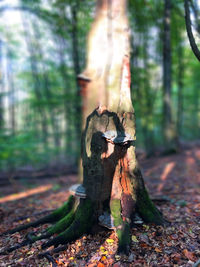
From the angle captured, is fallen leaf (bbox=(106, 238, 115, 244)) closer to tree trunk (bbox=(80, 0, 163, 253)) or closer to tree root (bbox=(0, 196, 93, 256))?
tree trunk (bbox=(80, 0, 163, 253))

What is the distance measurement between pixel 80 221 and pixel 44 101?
9534 mm

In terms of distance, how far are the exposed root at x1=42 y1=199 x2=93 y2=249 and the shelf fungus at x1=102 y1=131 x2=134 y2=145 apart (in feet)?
3.95

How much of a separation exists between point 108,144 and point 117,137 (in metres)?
0.22

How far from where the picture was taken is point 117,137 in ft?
9.16

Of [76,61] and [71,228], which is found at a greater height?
[76,61]

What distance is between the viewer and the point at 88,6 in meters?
8.64

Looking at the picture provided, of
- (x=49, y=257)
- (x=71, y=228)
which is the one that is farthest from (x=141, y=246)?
(x=49, y=257)

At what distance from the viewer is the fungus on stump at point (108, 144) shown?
2973mm

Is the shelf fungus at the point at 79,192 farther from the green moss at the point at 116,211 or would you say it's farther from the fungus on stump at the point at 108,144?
the green moss at the point at 116,211

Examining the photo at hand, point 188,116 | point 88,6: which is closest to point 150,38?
point 88,6

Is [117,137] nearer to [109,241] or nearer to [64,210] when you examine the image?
[109,241]

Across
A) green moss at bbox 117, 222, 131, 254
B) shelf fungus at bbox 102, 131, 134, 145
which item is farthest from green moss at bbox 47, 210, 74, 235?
shelf fungus at bbox 102, 131, 134, 145

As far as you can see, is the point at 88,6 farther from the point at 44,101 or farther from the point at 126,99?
the point at 126,99

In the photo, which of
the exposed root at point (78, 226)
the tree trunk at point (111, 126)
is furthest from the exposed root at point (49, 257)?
the tree trunk at point (111, 126)
